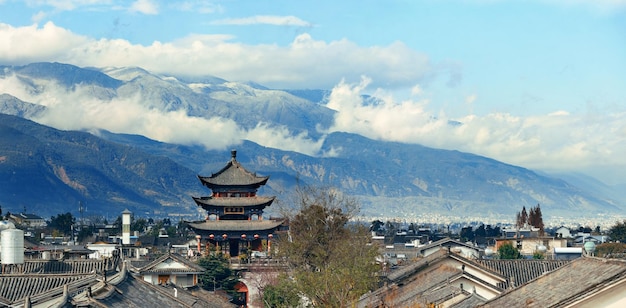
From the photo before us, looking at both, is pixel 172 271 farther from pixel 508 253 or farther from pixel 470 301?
pixel 470 301

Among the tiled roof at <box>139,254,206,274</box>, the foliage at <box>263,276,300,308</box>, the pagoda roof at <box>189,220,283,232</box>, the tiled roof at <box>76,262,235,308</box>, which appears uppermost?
the pagoda roof at <box>189,220,283,232</box>

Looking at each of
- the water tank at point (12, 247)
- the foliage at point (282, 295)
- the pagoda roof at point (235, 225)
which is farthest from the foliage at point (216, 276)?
the water tank at point (12, 247)

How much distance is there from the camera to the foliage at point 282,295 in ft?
214

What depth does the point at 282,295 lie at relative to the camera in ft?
233

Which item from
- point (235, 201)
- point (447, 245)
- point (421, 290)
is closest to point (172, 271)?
point (447, 245)

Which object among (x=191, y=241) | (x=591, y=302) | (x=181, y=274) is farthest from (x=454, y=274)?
(x=191, y=241)

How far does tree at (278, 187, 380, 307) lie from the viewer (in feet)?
182

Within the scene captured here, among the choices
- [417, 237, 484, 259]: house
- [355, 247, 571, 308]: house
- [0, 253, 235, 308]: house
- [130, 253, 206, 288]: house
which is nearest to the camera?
[0, 253, 235, 308]: house

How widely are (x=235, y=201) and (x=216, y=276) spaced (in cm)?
4334

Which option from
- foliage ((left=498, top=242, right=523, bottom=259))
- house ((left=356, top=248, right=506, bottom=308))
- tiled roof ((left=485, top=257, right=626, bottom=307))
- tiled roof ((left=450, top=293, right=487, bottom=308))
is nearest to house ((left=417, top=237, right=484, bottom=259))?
foliage ((left=498, top=242, right=523, bottom=259))

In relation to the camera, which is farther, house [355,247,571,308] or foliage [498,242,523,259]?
foliage [498,242,523,259]

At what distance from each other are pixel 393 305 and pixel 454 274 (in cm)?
303

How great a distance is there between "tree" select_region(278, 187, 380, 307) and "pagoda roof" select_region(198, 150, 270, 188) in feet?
127

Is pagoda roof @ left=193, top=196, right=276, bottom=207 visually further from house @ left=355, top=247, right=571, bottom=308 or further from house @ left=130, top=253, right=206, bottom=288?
house @ left=355, top=247, right=571, bottom=308
